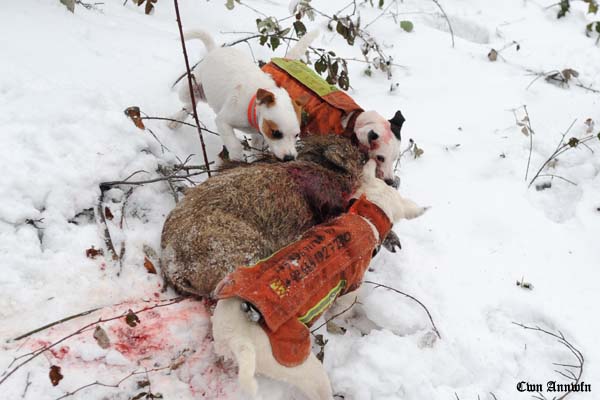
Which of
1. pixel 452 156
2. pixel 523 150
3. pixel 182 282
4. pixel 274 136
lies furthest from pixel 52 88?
pixel 523 150

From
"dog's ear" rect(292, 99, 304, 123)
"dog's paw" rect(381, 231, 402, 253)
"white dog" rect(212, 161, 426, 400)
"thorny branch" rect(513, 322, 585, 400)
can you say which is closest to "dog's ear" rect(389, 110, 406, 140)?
"dog's ear" rect(292, 99, 304, 123)

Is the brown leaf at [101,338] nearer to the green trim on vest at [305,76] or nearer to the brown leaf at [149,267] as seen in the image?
the brown leaf at [149,267]

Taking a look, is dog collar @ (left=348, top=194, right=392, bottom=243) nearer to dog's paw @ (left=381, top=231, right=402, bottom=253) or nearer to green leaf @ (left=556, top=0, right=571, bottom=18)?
dog's paw @ (left=381, top=231, right=402, bottom=253)

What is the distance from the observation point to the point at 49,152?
304 cm

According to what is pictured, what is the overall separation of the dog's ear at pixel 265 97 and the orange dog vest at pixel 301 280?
1.09m

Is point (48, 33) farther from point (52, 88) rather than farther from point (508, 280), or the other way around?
point (508, 280)

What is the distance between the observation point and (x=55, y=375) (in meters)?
2.19

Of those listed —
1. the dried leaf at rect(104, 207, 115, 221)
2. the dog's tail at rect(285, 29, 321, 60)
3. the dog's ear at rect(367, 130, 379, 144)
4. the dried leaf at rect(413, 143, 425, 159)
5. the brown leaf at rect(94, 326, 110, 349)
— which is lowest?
the dried leaf at rect(413, 143, 425, 159)

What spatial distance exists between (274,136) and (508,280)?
70.2 inches

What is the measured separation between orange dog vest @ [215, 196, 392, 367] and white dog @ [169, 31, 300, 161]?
3.22 ft

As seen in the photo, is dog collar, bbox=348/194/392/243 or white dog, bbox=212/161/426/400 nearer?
white dog, bbox=212/161/426/400

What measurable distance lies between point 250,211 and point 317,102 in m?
1.39

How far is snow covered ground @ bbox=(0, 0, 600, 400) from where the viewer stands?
249 cm

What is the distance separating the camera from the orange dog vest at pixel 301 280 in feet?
7.13
